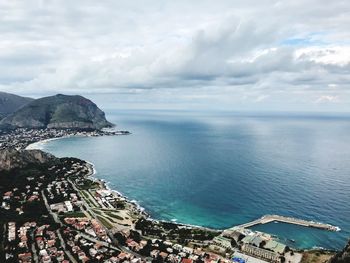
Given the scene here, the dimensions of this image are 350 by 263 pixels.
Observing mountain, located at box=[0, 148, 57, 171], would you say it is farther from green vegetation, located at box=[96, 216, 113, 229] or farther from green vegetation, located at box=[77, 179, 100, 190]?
green vegetation, located at box=[96, 216, 113, 229]

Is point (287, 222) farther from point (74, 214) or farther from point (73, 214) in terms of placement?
point (73, 214)

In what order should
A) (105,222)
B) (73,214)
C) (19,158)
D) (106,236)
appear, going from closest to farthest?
(106,236) < (105,222) < (73,214) < (19,158)

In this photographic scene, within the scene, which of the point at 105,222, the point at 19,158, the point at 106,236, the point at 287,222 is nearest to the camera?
the point at 106,236

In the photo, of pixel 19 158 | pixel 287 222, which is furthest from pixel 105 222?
pixel 19 158

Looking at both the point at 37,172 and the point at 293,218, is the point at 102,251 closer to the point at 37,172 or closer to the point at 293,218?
the point at 293,218

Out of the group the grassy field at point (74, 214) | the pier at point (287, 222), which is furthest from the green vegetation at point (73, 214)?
the pier at point (287, 222)

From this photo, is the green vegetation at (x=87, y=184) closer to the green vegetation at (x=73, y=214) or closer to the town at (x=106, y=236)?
the town at (x=106, y=236)

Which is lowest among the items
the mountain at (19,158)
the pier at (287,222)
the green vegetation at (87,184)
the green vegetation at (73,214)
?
the pier at (287,222)

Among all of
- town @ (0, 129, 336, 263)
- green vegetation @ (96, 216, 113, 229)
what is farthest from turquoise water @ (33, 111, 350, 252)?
green vegetation @ (96, 216, 113, 229)

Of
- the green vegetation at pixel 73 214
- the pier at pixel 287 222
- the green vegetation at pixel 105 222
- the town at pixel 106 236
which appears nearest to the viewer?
the town at pixel 106 236
